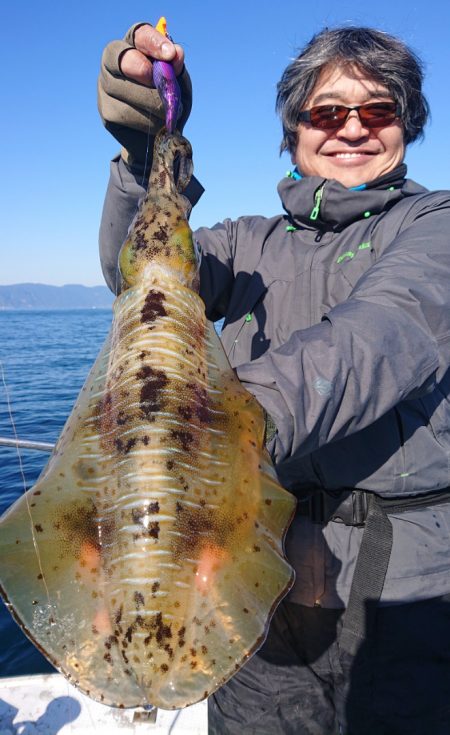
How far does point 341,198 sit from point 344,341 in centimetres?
176

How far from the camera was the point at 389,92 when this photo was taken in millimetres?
3656

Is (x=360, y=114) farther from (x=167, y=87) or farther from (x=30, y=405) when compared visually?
(x=30, y=405)

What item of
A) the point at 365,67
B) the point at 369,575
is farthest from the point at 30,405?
the point at 369,575

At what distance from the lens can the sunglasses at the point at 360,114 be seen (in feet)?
12.0

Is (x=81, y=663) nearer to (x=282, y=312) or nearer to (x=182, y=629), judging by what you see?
(x=182, y=629)

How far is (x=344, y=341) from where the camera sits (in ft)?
6.82

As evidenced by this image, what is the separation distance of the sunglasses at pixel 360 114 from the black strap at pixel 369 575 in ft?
8.48

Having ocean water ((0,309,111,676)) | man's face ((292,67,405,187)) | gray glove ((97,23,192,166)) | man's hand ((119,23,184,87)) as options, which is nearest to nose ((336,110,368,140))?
man's face ((292,67,405,187))

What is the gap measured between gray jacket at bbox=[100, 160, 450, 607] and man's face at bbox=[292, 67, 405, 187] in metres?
0.25

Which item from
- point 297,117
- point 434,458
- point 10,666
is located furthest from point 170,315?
point 10,666

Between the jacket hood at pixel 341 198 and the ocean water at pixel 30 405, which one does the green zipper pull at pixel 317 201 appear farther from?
the ocean water at pixel 30 405

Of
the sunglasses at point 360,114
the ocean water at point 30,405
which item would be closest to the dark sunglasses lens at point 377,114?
the sunglasses at point 360,114

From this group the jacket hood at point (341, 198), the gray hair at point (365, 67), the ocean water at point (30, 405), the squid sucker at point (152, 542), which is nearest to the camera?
the squid sucker at point (152, 542)

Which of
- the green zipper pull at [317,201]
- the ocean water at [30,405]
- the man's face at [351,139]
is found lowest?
the ocean water at [30,405]
